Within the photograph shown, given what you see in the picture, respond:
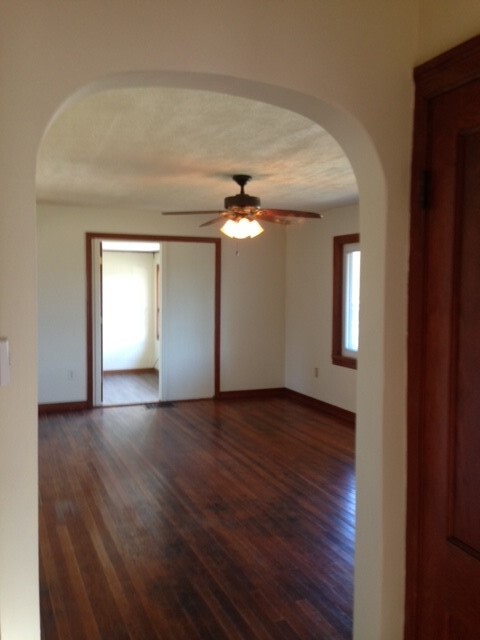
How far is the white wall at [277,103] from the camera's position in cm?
124

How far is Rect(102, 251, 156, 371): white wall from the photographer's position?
363 inches

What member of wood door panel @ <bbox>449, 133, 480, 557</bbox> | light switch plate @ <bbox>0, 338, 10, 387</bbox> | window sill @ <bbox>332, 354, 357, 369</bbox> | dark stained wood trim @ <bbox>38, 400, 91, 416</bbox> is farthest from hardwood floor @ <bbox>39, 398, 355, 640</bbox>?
light switch plate @ <bbox>0, 338, 10, 387</bbox>

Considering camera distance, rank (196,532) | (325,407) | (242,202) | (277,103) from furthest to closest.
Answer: (325,407) → (242,202) → (196,532) → (277,103)

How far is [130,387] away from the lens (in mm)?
8070

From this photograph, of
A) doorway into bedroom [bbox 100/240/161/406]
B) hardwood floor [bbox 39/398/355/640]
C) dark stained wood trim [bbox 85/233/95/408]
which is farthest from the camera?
doorway into bedroom [bbox 100/240/161/406]

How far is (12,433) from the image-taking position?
4.08ft

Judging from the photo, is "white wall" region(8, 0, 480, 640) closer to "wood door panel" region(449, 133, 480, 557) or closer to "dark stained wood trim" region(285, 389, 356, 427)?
"wood door panel" region(449, 133, 480, 557)

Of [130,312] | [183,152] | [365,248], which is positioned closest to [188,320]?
[130,312]

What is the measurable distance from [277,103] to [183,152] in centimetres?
223

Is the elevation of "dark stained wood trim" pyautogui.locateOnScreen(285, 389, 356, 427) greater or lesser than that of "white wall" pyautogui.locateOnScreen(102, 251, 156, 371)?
lesser

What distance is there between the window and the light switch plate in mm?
5153

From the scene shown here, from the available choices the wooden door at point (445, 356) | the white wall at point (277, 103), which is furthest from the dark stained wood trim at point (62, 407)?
the wooden door at point (445, 356)

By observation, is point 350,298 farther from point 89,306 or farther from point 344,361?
point 89,306

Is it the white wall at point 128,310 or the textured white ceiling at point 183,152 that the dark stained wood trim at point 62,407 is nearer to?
the textured white ceiling at point 183,152
